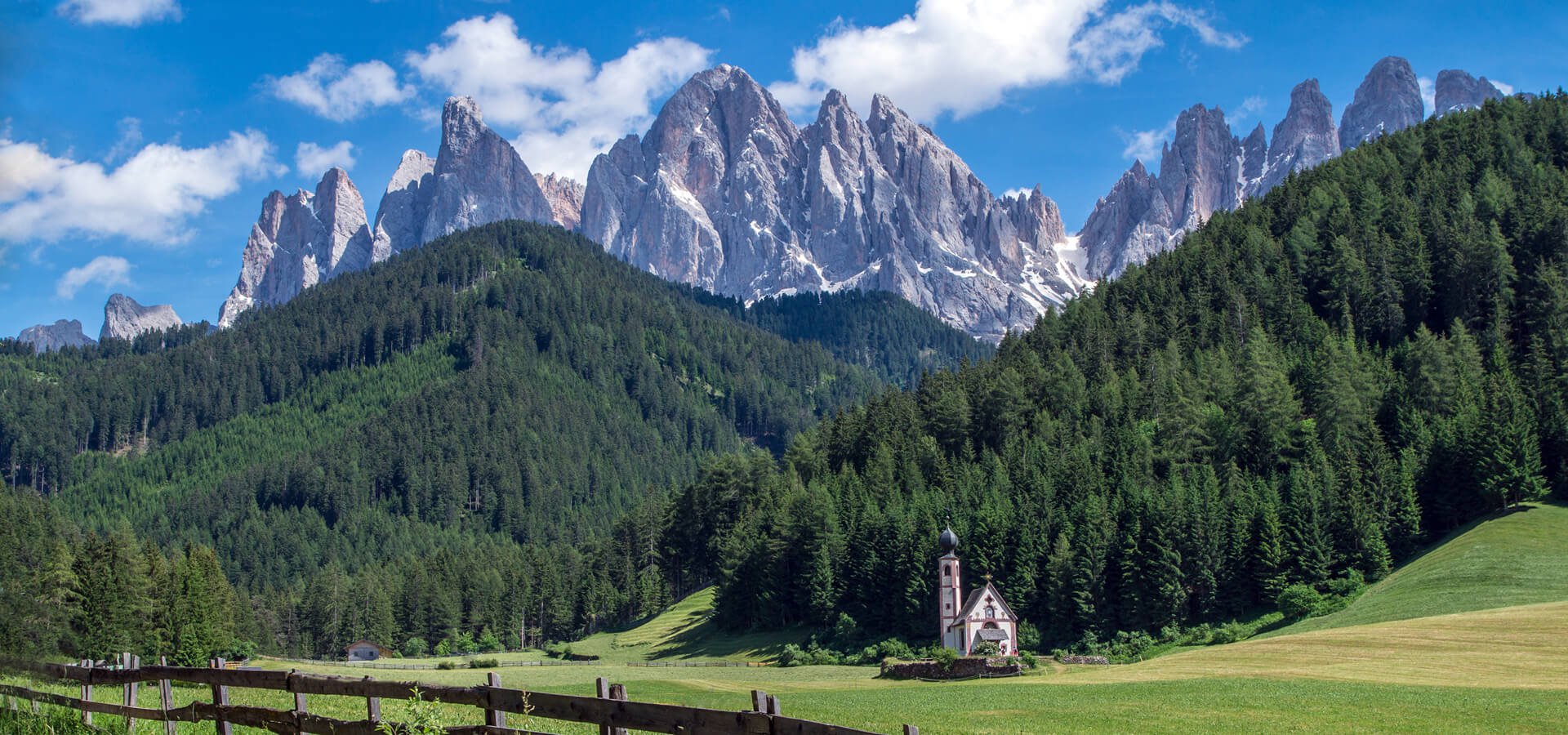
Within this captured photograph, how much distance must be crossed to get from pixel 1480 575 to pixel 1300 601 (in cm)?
973

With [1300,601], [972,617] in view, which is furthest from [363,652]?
[1300,601]

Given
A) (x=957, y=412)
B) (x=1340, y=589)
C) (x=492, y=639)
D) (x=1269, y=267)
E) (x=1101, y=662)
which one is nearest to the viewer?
(x=1101, y=662)

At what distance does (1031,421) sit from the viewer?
112125 millimetres

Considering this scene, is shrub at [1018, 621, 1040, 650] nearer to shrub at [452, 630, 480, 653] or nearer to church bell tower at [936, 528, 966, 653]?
church bell tower at [936, 528, 966, 653]

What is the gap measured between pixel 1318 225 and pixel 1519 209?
1948cm

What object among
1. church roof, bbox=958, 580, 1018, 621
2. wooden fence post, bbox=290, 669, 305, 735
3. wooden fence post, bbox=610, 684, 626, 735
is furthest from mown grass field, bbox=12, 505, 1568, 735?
church roof, bbox=958, 580, 1018, 621

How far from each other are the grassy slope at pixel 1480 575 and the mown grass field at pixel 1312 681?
15cm

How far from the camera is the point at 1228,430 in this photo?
95.9 metres

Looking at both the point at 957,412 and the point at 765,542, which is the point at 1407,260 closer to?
the point at 957,412

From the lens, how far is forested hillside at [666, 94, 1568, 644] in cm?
8131

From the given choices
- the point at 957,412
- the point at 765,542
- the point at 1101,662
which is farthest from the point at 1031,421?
the point at 1101,662

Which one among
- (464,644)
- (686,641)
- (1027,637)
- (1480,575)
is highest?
(1480,575)

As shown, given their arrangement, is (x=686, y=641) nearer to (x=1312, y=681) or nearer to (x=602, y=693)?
(x=1312, y=681)

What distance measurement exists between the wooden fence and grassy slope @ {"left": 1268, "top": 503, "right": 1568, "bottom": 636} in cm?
5775
